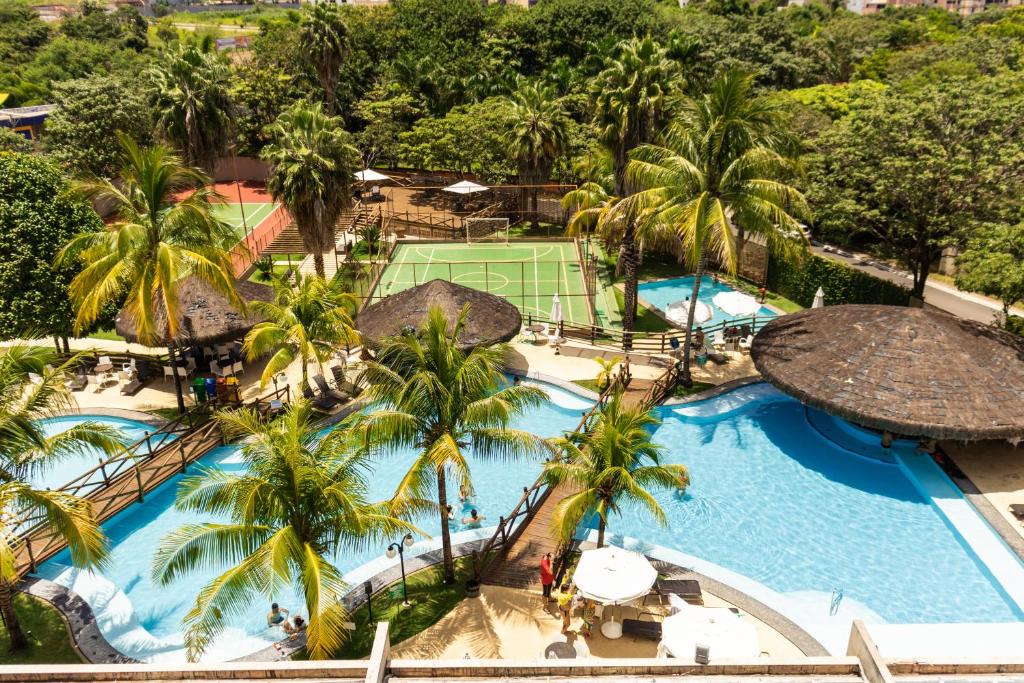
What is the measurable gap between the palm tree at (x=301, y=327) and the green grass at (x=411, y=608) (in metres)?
9.64

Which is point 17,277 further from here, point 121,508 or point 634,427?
point 634,427

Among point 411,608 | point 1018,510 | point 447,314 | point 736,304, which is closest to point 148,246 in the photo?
point 447,314

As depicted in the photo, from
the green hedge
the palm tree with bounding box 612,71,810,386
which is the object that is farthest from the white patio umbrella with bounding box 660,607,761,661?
the green hedge

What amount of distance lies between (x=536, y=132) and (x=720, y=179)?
23.2m

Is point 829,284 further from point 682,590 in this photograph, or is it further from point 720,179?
point 682,590

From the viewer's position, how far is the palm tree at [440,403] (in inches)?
581

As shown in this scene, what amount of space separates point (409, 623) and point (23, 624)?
8.92 m

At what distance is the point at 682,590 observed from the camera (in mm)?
16500

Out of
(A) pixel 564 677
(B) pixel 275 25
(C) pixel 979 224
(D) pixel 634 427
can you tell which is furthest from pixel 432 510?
(B) pixel 275 25

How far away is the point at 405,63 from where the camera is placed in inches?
2667

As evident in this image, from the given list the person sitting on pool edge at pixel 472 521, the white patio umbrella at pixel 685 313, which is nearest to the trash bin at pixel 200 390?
the person sitting on pool edge at pixel 472 521

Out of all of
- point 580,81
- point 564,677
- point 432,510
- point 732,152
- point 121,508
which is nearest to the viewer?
point 564,677

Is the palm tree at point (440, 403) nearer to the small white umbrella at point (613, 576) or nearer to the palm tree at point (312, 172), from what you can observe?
the small white umbrella at point (613, 576)

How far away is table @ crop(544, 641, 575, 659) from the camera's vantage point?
14.5 m
